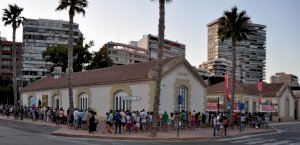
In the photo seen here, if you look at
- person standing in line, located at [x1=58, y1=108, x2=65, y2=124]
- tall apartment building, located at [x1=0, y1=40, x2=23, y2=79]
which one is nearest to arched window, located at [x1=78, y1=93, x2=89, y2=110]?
person standing in line, located at [x1=58, y1=108, x2=65, y2=124]

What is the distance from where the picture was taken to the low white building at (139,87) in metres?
35.7

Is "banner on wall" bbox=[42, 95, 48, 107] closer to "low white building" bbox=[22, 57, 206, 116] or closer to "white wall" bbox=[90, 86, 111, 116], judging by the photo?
"low white building" bbox=[22, 57, 206, 116]

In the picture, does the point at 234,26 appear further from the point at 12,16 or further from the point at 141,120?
the point at 12,16

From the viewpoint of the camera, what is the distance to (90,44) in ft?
265

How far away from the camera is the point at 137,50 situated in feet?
416

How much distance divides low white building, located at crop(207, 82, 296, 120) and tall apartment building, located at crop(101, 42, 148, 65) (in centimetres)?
5498

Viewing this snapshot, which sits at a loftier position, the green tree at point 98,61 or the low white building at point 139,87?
the green tree at point 98,61

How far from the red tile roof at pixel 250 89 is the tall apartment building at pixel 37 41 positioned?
56734 millimetres

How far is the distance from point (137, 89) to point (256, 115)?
13.9 m

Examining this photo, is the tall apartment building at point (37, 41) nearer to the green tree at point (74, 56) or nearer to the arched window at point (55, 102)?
the green tree at point (74, 56)

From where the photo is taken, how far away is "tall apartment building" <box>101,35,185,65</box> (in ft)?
389

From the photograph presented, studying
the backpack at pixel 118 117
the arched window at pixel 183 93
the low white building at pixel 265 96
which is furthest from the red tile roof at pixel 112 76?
the low white building at pixel 265 96

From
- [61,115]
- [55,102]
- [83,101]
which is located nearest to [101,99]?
[83,101]

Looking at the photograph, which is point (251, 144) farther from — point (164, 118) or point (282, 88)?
point (282, 88)
